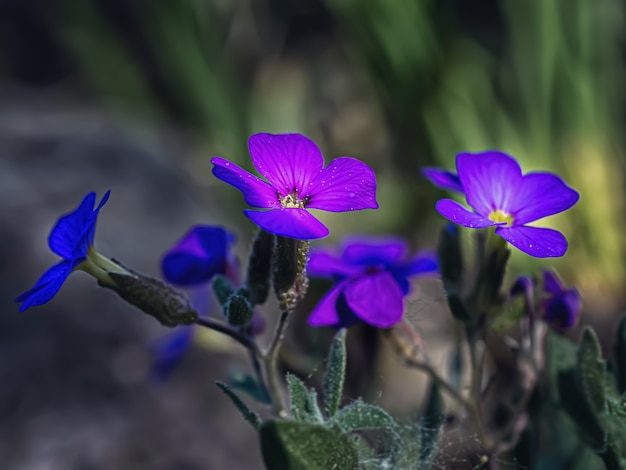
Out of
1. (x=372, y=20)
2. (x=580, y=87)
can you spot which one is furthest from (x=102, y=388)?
(x=580, y=87)

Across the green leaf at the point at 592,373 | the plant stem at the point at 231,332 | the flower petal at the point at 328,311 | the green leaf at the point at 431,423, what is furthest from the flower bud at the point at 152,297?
the green leaf at the point at 592,373

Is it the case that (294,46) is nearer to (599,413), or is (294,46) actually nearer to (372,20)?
(372,20)

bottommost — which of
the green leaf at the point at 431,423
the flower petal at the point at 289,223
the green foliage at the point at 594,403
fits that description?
the green foliage at the point at 594,403

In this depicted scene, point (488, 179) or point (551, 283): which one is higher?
point (488, 179)

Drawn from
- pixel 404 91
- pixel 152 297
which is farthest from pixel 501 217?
pixel 404 91

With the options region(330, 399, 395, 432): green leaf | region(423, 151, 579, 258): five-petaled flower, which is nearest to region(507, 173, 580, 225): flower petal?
region(423, 151, 579, 258): five-petaled flower

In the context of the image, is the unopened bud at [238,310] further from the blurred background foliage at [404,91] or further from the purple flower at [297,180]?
the blurred background foliage at [404,91]

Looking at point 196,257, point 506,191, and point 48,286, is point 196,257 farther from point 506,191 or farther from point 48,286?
point 506,191
